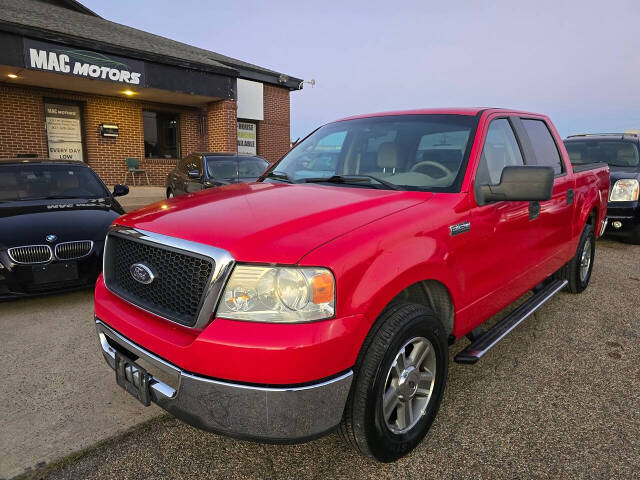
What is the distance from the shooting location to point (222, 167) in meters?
9.19

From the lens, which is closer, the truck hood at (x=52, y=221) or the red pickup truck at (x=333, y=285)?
the red pickup truck at (x=333, y=285)

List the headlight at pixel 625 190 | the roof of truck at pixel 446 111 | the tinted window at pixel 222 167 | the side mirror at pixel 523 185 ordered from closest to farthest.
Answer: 1. the side mirror at pixel 523 185
2. the roof of truck at pixel 446 111
3. the headlight at pixel 625 190
4. the tinted window at pixel 222 167

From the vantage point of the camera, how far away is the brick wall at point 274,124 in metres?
17.5

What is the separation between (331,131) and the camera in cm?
355

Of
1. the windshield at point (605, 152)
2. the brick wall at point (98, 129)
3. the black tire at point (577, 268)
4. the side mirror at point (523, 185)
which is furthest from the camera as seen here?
the brick wall at point (98, 129)

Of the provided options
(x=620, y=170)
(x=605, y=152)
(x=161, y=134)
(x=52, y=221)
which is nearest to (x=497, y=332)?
(x=52, y=221)

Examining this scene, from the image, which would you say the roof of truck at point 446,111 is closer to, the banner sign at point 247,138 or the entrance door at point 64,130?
the entrance door at point 64,130

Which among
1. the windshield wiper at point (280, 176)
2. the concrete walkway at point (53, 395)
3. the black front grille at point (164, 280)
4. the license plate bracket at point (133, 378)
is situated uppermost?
the windshield wiper at point (280, 176)

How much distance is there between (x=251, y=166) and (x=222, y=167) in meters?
0.73

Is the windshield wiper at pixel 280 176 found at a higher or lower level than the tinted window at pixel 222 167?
higher

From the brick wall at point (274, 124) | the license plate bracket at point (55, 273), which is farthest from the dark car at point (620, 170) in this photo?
the brick wall at point (274, 124)

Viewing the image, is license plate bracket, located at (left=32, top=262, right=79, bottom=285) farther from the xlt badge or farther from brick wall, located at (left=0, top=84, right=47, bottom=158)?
brick wall, located at (left=0, top=84, right=47, bottom=158)

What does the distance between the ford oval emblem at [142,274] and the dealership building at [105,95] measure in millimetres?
10387

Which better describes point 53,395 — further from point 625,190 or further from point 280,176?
point 625,190
